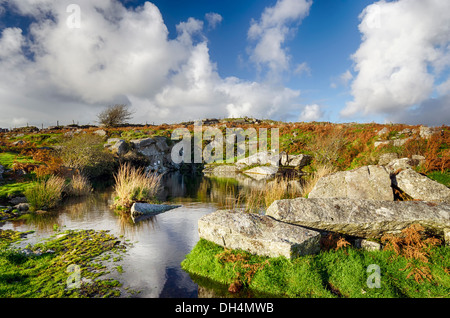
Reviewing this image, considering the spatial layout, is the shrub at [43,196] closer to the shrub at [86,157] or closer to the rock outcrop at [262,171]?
the shrub at [86,157]

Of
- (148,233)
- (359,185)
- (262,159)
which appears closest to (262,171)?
(262,159)

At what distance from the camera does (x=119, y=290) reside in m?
6.07

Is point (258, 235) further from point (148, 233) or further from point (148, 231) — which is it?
point (148, 231)

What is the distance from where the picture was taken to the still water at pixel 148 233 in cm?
649

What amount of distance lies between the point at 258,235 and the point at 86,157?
83.4ft

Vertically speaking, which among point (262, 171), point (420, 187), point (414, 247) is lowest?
point (414, 247)

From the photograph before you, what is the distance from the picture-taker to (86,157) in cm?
2600

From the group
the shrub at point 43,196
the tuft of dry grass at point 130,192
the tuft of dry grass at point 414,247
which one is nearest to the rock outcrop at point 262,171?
the tuft of dry grass at point 130,192

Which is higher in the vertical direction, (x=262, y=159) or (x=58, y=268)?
(x=262, y=159)

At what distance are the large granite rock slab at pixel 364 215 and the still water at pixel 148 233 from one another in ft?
12.4

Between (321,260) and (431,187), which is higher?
(431,187)
